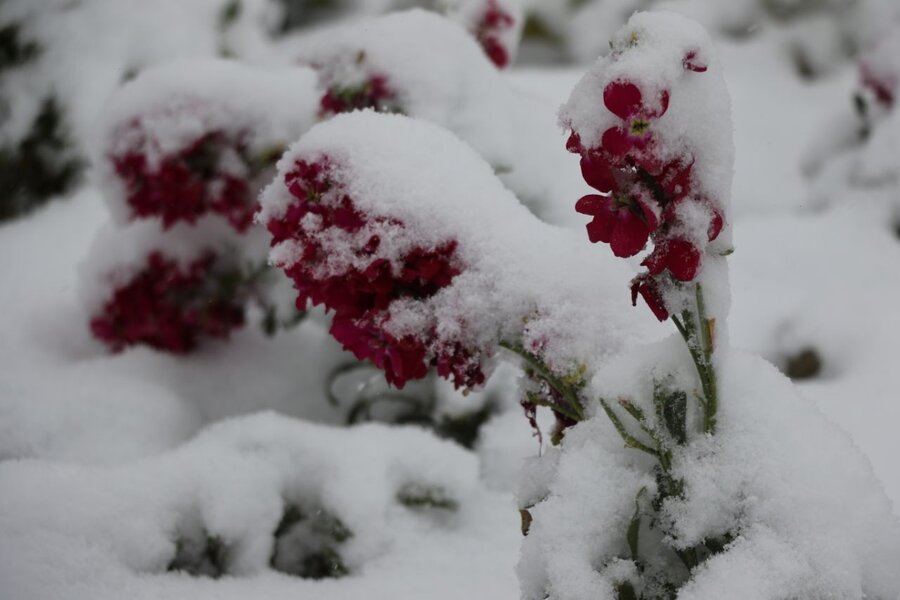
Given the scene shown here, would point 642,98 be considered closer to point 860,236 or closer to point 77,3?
point 860,236

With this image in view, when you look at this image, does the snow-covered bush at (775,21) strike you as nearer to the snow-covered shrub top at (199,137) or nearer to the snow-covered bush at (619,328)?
the snow-covered shrub top at (199,137)

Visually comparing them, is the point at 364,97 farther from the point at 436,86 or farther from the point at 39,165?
the point at 39,165

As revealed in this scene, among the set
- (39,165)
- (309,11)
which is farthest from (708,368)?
(309,11)

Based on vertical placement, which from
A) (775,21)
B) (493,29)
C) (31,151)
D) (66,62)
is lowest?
(493,29)

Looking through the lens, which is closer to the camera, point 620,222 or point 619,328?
point 620,222

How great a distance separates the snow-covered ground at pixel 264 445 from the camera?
853 mm

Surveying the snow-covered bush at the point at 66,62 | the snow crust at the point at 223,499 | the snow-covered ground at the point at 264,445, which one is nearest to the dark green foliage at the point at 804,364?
the snow-covered ground at the point at 264,445

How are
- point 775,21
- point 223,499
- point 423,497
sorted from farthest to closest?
point 775,21
point 423,497
point 223,499

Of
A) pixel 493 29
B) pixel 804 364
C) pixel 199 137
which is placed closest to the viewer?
pixel 199 137

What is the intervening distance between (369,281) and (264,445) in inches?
18.3

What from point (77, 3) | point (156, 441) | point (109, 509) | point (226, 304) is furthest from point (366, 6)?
point (109, 509)

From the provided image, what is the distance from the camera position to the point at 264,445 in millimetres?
988

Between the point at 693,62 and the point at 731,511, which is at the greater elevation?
the point at 693,62

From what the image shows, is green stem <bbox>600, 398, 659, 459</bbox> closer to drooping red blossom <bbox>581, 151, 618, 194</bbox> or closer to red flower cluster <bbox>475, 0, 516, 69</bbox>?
drooping red blossom <bbox>581, 151, 618, 194</bbox>
